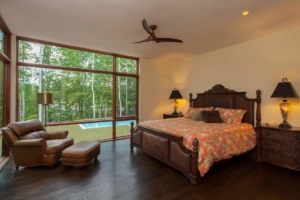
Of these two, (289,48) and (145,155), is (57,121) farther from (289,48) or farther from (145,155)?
(289,48)

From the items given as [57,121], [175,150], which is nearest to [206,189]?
[175,150]

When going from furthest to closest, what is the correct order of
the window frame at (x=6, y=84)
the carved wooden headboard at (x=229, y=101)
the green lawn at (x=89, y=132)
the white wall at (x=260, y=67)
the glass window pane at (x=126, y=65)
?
the glass window pane at (x=126, y=65)
the green lawn at (x=89, y=132)
the carved wooden headboard at (x=229, y=101)
the window frame at (x=6, y=84)
the white wall at (x=260, y=67)

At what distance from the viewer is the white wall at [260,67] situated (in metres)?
3.16

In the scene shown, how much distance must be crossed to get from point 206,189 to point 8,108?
4324 millimetres

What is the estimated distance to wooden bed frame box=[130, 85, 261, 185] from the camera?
2.44 metres

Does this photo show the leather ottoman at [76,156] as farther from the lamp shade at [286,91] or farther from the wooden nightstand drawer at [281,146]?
the lamp shade at [286,91]

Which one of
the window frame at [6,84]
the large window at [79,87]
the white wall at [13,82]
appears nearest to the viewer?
the window frame at [6,84]

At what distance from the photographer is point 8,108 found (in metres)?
3.44

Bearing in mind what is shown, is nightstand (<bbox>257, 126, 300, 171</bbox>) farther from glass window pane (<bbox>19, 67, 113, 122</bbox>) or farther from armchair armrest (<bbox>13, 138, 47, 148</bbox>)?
armchair armrest (<bbox>13, 138, 47, 148</bbox>)

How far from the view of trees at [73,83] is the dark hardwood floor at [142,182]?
1.59 meters

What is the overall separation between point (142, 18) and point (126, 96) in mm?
2940

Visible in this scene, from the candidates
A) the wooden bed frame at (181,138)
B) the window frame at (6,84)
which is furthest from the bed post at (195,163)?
the window frame at (6,84)

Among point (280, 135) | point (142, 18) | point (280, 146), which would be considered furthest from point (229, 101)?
point (142, 18)

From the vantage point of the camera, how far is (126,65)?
5.26 metres
